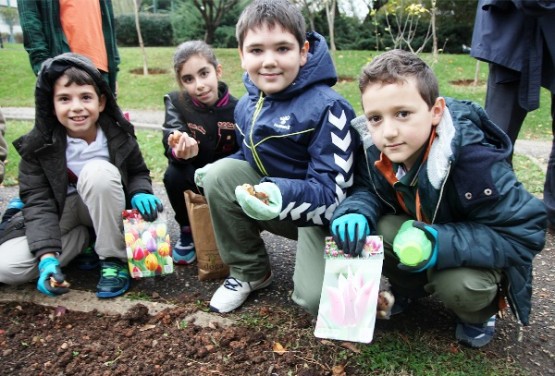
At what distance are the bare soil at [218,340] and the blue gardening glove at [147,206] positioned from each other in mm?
386

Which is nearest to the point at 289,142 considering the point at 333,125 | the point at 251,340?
the point at 333,125

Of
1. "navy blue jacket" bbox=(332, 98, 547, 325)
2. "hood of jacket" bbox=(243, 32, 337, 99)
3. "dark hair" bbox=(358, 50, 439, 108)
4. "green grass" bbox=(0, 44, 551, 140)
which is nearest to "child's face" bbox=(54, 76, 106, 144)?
"hood of jacket" bbox=(243, 32, 337, 99)

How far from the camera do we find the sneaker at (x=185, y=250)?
279cm

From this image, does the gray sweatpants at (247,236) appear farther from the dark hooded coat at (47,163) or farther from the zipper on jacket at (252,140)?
the dark hooded coat at (47,163)

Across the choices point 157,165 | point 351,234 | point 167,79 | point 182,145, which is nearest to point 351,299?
point 351,234

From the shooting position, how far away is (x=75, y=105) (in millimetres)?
2422

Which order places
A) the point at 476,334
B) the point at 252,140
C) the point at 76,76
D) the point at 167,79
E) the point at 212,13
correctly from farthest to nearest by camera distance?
the point at 212,13 < the point at 167,79 < the point at 76,76 < the point at 252,140 < the point at 476,334

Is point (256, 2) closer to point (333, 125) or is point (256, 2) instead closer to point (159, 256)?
point (333, 125)

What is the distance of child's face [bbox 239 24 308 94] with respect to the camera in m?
2.09

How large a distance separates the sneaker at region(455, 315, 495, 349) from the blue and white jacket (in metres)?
0.68

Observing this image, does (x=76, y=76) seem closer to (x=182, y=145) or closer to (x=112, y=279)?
(x=182, y=145)

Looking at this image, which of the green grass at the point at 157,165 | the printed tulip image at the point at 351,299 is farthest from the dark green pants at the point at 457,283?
the green grass at the point at 157,165

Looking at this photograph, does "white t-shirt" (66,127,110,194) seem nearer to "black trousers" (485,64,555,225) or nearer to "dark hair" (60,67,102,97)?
"dark hair" (60,67,102,97)

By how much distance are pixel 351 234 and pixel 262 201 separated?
333mm
